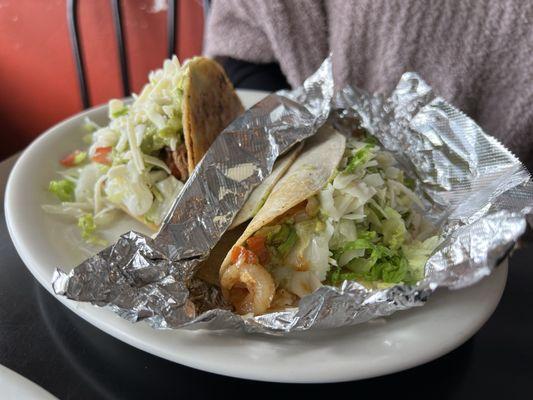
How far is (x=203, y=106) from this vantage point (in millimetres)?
1108

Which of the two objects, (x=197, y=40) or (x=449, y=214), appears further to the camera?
(x=197, y=40)

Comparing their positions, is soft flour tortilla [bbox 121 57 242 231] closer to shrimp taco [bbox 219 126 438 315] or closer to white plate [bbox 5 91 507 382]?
shrimp taco [bbox 219 126 438 315]

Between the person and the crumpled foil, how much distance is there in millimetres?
313

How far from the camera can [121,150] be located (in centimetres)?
118

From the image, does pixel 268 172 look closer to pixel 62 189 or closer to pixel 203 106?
pixel 203 106

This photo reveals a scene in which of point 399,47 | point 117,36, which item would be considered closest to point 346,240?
point 399,47

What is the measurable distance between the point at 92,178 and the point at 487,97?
1021 mm

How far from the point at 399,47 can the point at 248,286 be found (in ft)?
2.87

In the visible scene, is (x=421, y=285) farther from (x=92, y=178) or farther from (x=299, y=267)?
(x=92, y=178)

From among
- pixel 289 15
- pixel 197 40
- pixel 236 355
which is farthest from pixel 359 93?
pixel 197 40

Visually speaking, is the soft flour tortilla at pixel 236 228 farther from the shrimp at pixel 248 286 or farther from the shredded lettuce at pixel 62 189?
the shredded lettuce at pixel 62 189

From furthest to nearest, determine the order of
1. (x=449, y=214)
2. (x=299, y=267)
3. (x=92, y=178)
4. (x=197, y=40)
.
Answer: (x=197, y=40) → (x=92, y=178) → (x=449, y=214) → (x=299, y=267)

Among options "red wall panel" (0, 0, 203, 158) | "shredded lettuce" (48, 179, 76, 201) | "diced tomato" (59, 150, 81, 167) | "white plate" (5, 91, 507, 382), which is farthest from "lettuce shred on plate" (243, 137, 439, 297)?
"red wall panel" (0, 0, 203, 158)

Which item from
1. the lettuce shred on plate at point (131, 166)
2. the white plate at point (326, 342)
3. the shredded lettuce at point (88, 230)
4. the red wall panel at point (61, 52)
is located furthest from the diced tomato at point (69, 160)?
the red wall panel at point (61, 52)
